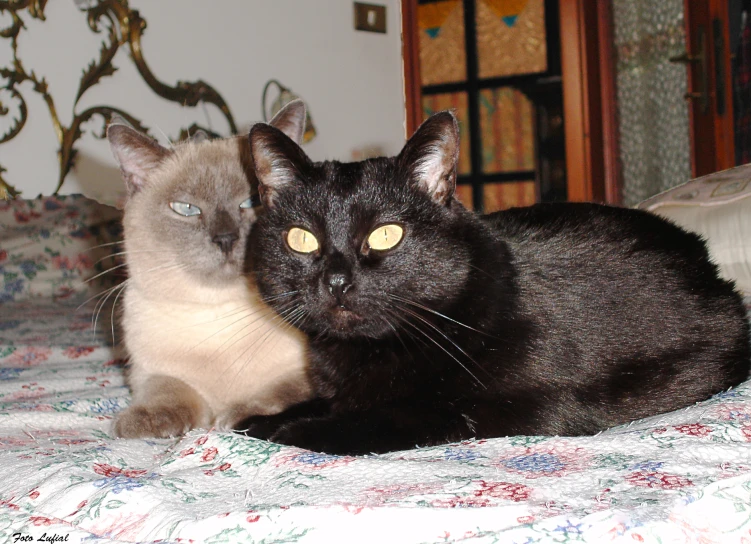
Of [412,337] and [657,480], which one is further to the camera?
[412,337]

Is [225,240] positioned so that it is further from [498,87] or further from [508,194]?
[498,87]

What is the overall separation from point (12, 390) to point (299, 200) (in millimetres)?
981

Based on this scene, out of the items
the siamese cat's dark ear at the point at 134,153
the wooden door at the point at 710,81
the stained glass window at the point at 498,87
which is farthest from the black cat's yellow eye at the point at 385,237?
the stained glass window at the point at 498,87

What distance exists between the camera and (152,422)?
1.35 metres

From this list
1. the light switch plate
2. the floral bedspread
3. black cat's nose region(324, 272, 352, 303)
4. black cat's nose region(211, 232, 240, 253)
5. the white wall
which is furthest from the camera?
the light switch plate

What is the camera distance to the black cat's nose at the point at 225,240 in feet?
4.96

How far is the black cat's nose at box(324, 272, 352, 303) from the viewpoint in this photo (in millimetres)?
1139

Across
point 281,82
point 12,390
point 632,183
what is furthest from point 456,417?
point 632,183

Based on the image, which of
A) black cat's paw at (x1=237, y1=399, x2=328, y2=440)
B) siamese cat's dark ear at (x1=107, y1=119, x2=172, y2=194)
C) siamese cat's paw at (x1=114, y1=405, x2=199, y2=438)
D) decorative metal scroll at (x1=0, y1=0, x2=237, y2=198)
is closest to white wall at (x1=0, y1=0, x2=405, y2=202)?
decorative metal scroll at (x1=0, y1=0, x2=237, y2=198)

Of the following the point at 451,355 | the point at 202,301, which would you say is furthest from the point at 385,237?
the point at 202,301

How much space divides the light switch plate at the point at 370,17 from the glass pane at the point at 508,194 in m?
2.11

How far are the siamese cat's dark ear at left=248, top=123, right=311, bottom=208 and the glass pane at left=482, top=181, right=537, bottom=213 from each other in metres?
4.90

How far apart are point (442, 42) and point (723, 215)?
466 centimetres

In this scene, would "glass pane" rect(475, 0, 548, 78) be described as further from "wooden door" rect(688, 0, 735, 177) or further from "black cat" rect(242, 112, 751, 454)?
"black cat" rect(242, 112, 751, 454)
